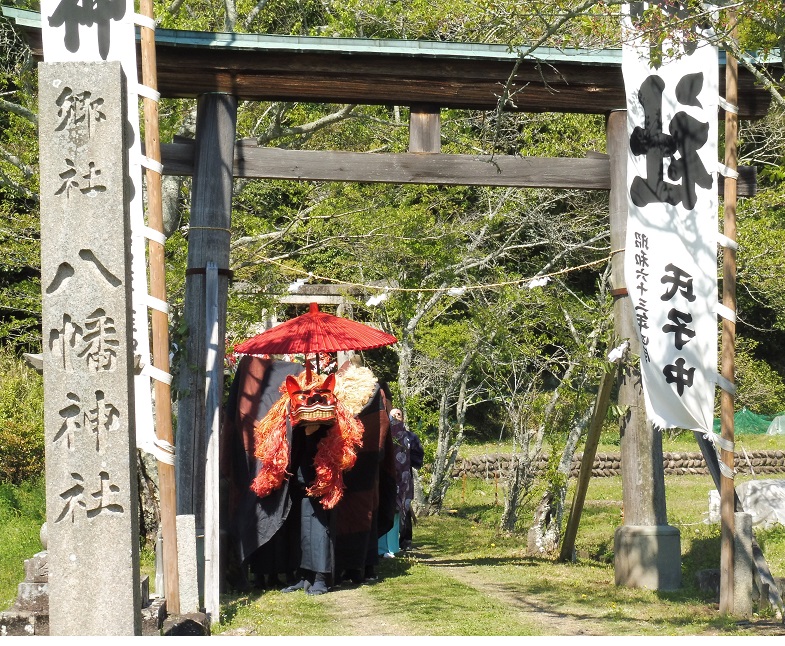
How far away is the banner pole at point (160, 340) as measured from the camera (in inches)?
282

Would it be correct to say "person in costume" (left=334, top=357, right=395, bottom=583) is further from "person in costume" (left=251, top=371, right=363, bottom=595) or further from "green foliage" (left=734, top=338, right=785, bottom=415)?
"green foliage" (left=734, top=338, right=785, bottom=415)

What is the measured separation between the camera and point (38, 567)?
6.93m

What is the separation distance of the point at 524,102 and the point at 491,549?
5.87 m

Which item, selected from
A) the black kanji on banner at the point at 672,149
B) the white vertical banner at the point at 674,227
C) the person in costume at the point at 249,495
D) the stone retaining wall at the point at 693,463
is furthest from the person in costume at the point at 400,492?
the stone retaining wall at the point at 693,463

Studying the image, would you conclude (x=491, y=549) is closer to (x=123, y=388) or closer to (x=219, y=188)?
(x=219, y=188)

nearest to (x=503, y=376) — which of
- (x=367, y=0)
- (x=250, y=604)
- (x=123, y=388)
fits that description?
(x=367, y=0)

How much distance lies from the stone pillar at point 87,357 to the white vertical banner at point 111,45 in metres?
2.02

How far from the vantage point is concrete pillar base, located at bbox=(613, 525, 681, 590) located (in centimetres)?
923

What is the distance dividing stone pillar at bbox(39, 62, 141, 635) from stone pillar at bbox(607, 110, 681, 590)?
5218 millimetres

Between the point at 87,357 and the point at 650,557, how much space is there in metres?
5.73

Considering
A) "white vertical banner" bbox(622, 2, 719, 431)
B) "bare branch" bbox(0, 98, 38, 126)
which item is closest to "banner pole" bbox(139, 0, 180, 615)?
"white vertical banner" bbox(622, 2, 719, 431)

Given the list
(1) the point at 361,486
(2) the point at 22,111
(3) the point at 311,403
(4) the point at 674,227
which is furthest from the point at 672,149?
(2) the point at 22,111

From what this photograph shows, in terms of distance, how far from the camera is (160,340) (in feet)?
23.9

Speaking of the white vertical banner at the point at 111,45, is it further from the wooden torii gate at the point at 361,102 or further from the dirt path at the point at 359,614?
the dirt path at the point at 359,614
